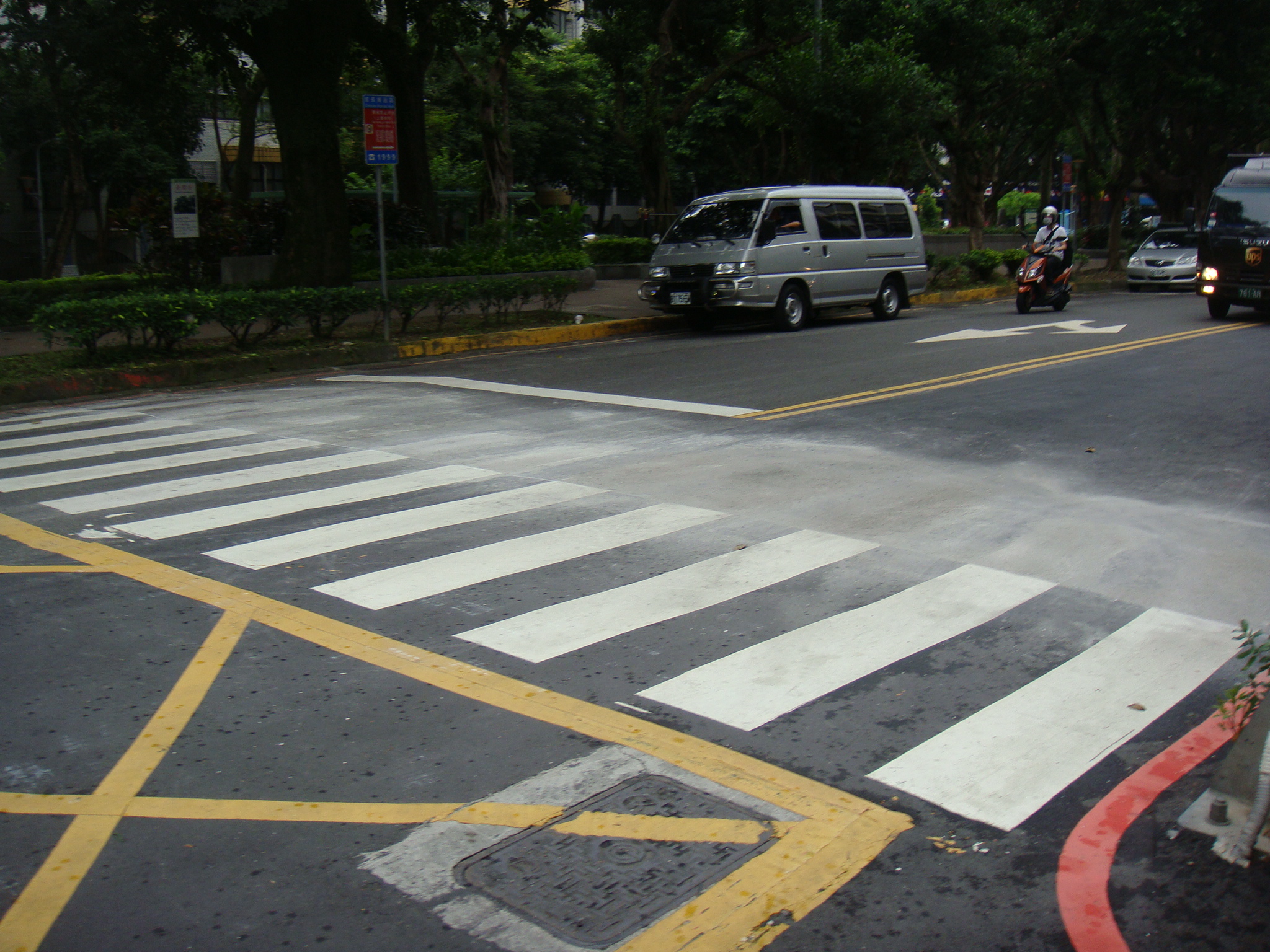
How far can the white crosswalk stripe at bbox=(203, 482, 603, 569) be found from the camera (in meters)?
6.31

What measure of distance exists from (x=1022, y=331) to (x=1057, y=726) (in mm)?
14371

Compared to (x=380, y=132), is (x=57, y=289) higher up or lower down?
lower down

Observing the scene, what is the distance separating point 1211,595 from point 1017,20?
26367 mm

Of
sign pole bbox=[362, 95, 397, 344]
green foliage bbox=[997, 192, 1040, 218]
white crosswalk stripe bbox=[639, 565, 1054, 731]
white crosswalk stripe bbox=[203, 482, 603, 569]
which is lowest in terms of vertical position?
white crosswalk stripe bbox=[639, 565, 1054, 731]

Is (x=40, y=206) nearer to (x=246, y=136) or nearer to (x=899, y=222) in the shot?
(x=246, y=136)

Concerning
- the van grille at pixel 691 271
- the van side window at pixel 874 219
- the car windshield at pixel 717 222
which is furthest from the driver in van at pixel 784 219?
the van side window at pixel 874 219

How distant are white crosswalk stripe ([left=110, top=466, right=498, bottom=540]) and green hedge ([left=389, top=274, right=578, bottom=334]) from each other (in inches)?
339

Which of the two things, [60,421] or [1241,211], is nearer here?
[60,421]

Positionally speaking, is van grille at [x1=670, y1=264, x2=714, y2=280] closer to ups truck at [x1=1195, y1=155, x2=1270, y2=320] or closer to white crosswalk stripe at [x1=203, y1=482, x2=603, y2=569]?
ups truck at [x1=1195, y1=155, x2=1270, y2=320]

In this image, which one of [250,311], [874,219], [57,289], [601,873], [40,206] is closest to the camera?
[601,873]

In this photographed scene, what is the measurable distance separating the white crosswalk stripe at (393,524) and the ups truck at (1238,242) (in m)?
15.3

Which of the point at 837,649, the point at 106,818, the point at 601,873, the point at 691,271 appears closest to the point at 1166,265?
the point at 691,271

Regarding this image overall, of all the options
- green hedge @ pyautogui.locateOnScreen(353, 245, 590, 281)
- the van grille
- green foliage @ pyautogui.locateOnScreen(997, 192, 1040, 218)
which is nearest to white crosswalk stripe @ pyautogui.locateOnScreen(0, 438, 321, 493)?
the van grille

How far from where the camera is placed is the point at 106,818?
11.8 ft
